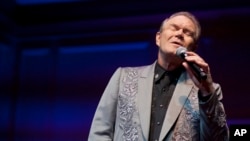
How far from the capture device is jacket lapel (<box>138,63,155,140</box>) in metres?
1.45

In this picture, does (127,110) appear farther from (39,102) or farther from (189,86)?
(39,102)

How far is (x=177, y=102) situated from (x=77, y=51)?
1.58 m

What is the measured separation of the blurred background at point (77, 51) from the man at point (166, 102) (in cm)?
109

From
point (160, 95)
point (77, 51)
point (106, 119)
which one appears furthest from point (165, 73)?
point (77, 51)

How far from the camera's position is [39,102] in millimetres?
2975

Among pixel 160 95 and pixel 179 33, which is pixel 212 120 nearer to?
pixel 160 95

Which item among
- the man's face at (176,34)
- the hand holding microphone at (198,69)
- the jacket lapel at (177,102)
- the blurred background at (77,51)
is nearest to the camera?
the hand holding microphone at (198,69)

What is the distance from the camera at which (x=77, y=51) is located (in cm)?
296

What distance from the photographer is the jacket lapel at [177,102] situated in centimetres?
143

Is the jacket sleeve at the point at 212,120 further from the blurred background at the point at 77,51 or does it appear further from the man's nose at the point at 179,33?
the blurred background at the point at 77,51

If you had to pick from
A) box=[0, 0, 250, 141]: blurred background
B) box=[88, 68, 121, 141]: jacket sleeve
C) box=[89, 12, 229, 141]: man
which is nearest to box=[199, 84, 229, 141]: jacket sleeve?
box=[89, 12, 229, 141]: man

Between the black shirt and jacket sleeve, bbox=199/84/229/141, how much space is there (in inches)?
6.0

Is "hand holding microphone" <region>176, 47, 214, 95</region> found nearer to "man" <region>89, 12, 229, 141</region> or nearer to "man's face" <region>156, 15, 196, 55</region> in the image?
"man" <region>89, 12, 229, 141</region>

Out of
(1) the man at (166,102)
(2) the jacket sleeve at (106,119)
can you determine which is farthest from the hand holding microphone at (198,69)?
(2) the jacket sleeve at (106,119)
